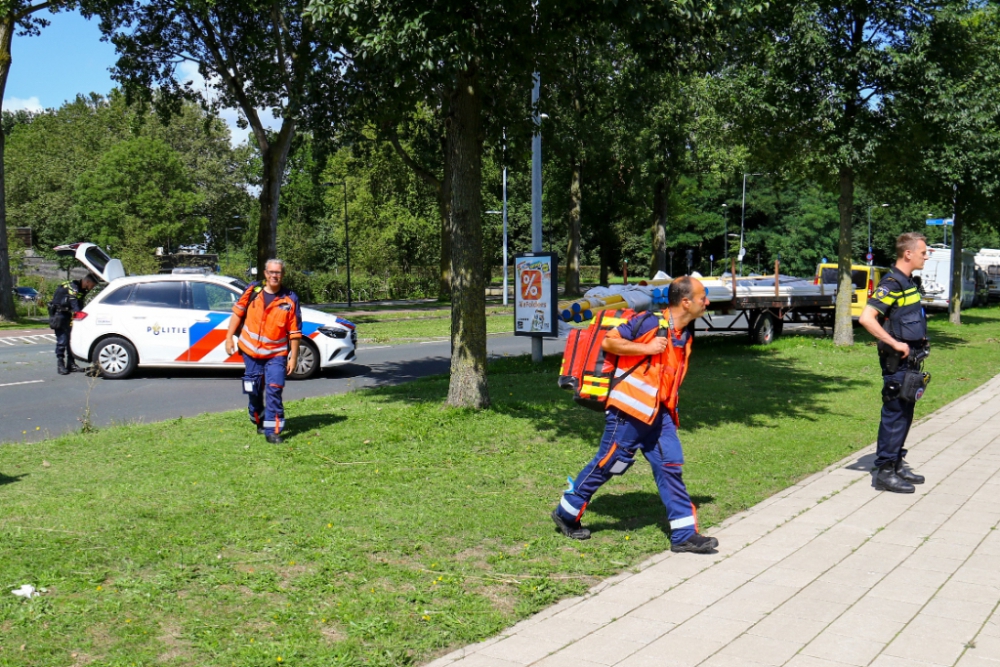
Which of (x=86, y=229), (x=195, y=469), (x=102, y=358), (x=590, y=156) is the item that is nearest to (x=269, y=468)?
(x=195, y=469)

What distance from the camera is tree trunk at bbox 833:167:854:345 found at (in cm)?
1961

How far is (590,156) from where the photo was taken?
3916 cm

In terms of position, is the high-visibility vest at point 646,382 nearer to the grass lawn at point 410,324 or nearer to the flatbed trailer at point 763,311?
the flatbed trailer at point 763,311

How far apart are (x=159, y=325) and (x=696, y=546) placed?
1070 cm

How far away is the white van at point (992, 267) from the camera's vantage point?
51.5 m

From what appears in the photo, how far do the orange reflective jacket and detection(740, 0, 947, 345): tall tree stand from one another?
1238 cm

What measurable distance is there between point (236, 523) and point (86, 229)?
224ft

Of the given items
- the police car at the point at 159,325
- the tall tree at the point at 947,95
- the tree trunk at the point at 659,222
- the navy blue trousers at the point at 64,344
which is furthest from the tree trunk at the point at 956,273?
the navy blue trousers at the point at 64,344

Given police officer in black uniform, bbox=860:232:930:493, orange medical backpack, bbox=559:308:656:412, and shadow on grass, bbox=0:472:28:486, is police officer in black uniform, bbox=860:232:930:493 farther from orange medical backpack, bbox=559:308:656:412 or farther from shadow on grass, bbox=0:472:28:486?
shadow on grass, bbox=0:472:28:486

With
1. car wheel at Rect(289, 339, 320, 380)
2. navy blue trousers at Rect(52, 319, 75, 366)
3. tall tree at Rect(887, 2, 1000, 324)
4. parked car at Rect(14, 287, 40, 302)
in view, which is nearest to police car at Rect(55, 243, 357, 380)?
car wheel at Rect(289, 339, 320, 380)

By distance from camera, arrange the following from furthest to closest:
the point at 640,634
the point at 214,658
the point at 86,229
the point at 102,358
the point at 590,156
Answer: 1. the point at 86,229
2. the point at 590,156
3. the point at 102,358
4. the point at 640,634
5. the point at 214,658

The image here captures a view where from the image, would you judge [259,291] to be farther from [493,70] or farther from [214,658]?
[214,658]

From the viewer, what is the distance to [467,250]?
32.7 feet

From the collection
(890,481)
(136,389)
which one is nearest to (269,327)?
(890,481)
